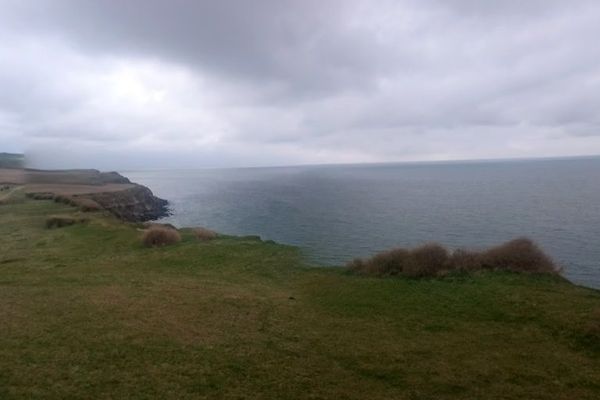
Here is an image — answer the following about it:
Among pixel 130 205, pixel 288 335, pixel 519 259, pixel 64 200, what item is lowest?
pixel 130 205

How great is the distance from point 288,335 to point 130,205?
77.5m

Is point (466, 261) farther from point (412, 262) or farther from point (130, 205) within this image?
point (130, 205)

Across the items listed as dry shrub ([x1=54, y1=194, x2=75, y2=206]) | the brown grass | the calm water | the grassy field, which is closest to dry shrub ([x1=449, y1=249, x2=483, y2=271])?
the brown grass

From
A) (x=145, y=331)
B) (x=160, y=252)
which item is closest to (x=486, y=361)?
(x=145, y=331)

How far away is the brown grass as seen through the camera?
92.8ft

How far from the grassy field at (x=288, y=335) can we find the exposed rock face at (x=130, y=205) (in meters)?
52.0

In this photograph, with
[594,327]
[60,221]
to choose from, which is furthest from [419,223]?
[594,327]

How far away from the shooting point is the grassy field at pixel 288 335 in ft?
47.2

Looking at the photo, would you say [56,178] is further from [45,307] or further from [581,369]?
[581,369]

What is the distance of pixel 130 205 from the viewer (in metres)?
88.9

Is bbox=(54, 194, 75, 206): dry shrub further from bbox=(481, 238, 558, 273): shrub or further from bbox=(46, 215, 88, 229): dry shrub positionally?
bbox=(481, 238, 558, 273): shrub

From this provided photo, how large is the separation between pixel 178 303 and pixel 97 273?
373 inches

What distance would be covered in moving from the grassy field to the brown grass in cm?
132

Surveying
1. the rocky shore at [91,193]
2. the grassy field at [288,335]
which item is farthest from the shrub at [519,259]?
the rocky shore at [91,193]
